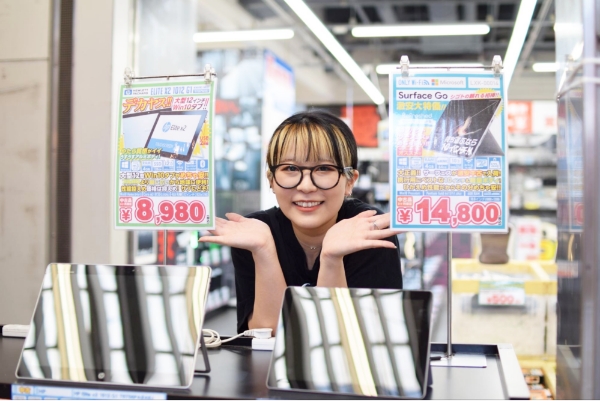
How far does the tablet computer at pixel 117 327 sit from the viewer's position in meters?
1.22

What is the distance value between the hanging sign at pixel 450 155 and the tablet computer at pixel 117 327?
0.50 m

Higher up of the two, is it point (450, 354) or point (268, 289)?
point (268, 289)

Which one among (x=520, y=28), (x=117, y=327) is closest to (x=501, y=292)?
(x=520, y=28)

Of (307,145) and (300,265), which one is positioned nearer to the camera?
(307,145)

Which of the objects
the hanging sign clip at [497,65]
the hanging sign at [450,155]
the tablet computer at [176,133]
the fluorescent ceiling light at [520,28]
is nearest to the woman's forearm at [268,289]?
the tablet computer at [176,133]

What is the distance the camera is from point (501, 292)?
3941mm

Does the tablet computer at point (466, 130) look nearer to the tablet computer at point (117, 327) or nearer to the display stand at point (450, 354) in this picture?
the display stand at point (450, 354)

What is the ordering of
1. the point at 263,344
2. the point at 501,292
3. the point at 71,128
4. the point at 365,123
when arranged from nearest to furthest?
the point at 263,344
the point at 71,128
the point at 501,292
the point at 365,123

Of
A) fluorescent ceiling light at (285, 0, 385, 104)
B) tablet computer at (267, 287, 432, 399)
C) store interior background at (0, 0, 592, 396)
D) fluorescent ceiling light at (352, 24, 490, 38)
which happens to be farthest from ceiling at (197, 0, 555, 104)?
tablet computer at (267, 287, 432, 399)

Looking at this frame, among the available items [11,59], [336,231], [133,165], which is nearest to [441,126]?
[336,231]

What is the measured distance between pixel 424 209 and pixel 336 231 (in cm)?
24

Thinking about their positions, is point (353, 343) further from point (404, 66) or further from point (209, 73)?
point (209, 73)

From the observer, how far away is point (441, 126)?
4.60 feet

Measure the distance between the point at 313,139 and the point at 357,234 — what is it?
39cm
